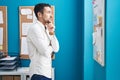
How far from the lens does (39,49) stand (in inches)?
104

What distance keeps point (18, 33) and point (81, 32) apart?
42.4 inches

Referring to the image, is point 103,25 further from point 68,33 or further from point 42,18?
point 68,33

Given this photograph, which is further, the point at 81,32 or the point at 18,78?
the point at 81,32

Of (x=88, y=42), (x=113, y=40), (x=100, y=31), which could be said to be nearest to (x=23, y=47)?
(x=88, y=42)

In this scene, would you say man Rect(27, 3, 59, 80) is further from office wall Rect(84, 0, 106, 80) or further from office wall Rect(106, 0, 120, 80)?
office wall Rect(84, 0, 106, 80)

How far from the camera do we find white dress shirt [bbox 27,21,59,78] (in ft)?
8.66

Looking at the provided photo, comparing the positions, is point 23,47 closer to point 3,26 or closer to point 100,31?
point 3,26

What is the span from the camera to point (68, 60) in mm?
4656

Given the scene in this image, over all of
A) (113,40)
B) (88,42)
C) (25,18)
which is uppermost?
(25,18)

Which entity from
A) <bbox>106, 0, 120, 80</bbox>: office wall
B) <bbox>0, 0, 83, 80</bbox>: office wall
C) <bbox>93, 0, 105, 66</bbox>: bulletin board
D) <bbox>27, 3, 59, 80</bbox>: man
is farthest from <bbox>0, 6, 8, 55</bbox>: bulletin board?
<bbox>106, 0, 120, 80</bbox>: office wall

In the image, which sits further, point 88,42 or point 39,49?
point 88,42

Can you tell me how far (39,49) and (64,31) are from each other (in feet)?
6.65

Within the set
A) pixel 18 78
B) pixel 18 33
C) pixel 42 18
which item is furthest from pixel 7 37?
pixel 42 18

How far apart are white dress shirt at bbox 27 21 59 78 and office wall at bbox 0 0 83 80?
6.23ft
